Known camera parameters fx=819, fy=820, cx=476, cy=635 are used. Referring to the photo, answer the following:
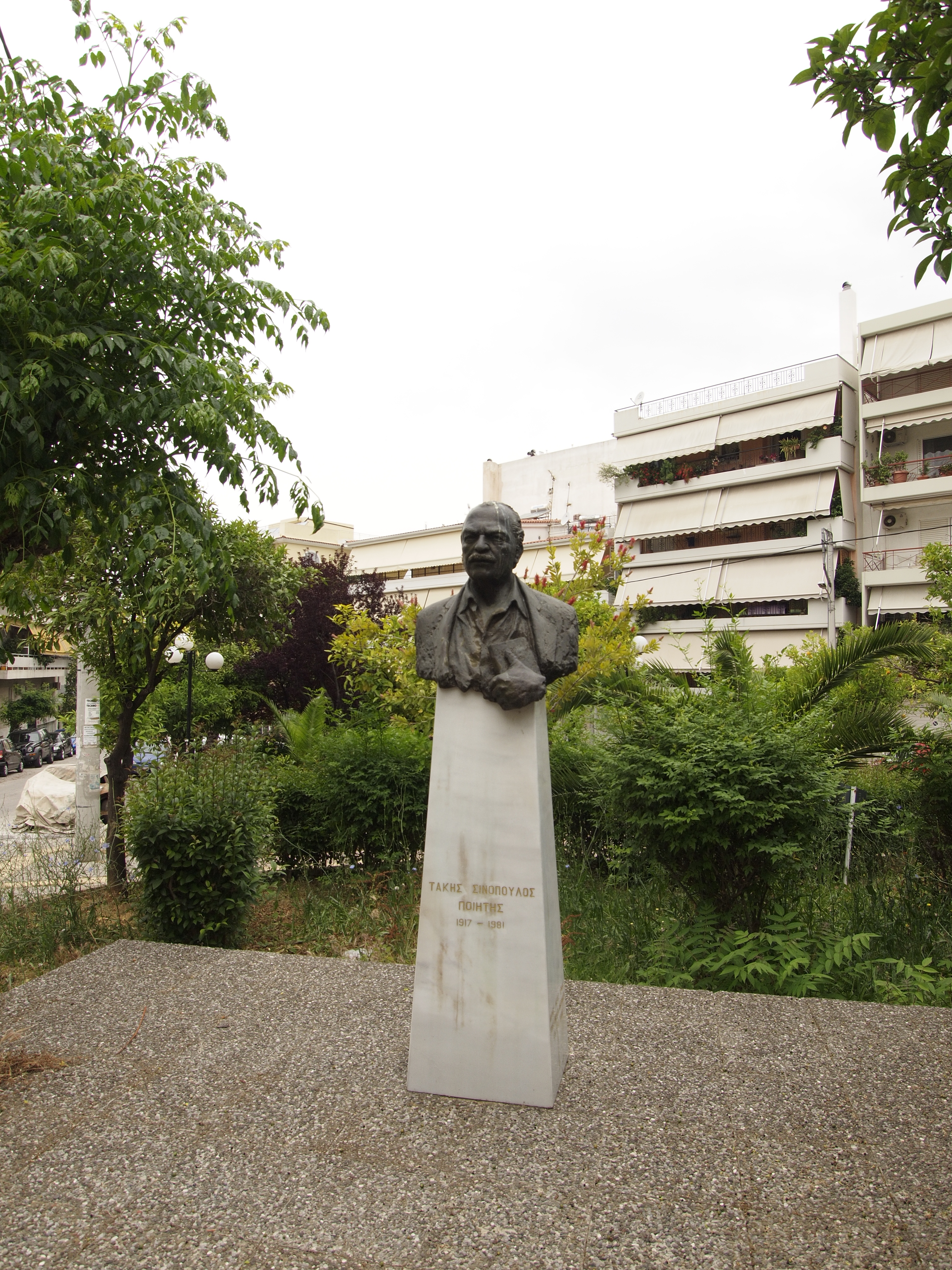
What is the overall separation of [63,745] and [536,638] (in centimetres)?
4920

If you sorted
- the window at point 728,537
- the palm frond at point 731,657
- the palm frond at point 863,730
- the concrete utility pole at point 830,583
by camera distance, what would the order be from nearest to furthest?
the palm frond at point 731,657, the palm frond at point 863,730, the concrete utility pole at point 830,583, the window at point 728,537

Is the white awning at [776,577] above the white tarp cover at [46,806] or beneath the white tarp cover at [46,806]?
above

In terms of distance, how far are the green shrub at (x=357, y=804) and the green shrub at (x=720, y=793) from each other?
2702 mm

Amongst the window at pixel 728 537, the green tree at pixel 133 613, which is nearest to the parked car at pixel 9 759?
the green tree at pixel 133 613

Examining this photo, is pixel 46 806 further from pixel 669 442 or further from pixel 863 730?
pixel 669 442

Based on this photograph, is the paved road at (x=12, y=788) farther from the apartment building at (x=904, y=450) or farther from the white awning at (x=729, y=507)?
the apartment building at (x=904, y=450)

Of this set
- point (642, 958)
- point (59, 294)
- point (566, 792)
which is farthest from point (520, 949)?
point (566, 792)

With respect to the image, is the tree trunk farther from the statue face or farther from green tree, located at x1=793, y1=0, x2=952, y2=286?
green tree, located at x1=793, y1=0, x2=952, y2=286

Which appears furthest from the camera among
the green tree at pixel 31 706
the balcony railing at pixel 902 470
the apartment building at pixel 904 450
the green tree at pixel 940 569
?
the green tree at pixel 31 706

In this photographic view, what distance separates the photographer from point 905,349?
2842 centimetres

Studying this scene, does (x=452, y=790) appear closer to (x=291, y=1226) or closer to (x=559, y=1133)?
(x=559, y=1133)

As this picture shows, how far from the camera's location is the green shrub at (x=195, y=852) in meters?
6.11

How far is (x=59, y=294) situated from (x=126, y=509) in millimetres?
1024

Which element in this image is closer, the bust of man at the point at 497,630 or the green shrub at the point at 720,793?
the bust of man at the point at 497,630
